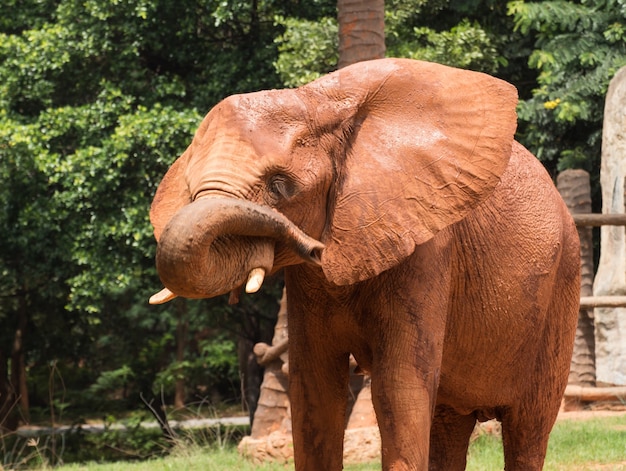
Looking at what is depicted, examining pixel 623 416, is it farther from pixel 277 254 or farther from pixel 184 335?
pixel 184 335

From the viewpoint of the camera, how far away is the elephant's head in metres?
3.77

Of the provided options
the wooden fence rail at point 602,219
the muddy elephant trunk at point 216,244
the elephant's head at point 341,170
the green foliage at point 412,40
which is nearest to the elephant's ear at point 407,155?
the elephant's head at point 341,170

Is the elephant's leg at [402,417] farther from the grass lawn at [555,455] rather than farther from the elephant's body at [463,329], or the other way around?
the grass lawn at [555,455]

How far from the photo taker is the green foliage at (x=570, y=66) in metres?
13.7

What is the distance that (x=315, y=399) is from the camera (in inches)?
184

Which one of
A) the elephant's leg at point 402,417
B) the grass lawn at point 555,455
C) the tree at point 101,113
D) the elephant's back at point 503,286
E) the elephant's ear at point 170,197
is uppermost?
the tree at point 101,113

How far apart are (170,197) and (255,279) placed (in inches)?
31.3

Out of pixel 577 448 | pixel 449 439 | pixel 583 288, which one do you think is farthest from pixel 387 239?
pixel 583 288

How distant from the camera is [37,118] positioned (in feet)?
45.0

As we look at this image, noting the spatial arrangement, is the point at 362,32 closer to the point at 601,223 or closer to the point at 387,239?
the point at 601,223

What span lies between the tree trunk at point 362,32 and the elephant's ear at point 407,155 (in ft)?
15.4

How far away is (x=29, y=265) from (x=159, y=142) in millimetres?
3182

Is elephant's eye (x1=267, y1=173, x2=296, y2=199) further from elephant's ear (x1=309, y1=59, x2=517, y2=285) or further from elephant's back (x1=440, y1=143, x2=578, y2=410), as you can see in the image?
elephant's back (x1=440, y1=143, x2=578, y2=410)

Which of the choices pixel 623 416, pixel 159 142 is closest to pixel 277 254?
pixel 623 416
